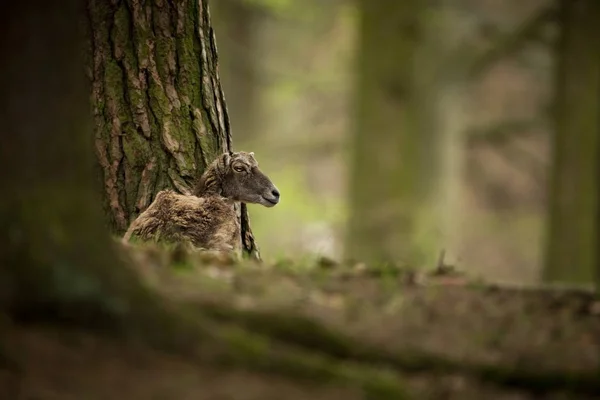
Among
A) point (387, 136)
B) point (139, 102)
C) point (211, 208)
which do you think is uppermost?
point (387, 136)

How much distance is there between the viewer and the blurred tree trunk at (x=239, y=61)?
2142 centimetres

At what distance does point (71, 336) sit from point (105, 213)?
3249mm

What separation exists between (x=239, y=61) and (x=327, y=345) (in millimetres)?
17302

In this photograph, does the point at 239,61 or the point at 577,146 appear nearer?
the point at 577,146

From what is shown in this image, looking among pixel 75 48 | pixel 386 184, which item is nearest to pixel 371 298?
pixel 75 48

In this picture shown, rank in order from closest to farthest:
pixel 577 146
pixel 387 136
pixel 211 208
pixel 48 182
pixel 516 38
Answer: pixel 48 182
pixel 211 208
pixel 577 146
pixel 387 136
pixel 516 38

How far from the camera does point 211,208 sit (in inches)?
299

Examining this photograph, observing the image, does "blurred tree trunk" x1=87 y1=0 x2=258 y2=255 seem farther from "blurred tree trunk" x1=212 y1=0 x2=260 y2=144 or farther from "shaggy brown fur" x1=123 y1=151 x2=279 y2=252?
"blurred tree trunk" x1=212 y1=0 x2=260 y2=144

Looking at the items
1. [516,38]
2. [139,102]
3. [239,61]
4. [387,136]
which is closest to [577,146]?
[516,38]

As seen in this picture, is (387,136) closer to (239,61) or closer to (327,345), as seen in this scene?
(239,61)

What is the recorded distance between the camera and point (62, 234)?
463 centimetres

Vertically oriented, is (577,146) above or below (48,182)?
above

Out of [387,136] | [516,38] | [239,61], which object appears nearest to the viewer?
[387,136]

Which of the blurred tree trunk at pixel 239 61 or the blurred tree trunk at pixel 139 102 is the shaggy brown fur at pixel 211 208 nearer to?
the blurred tree trunk at pixel 139 102
